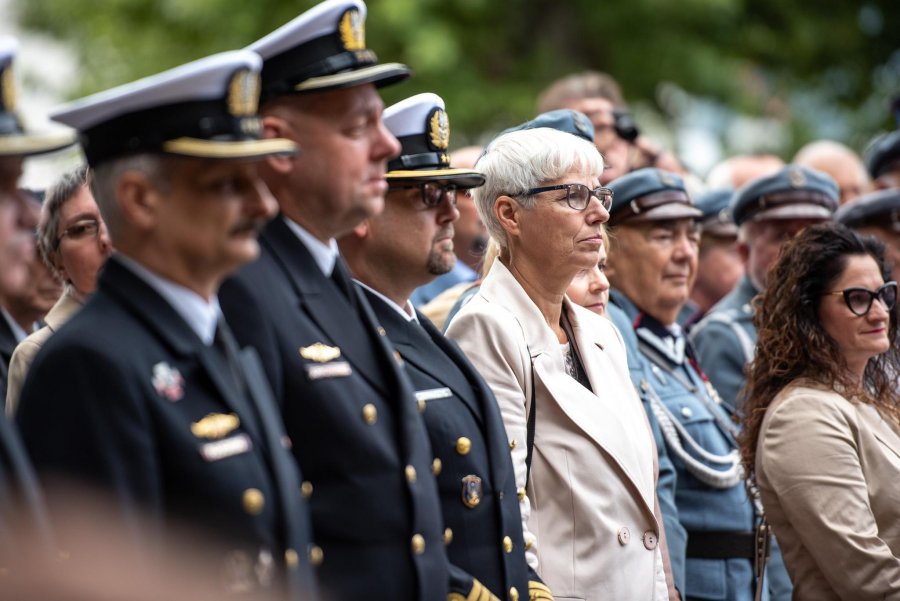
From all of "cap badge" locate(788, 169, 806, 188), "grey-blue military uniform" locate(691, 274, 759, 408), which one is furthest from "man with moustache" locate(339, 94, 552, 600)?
"cap badge" locate(788, 169, 806, 188)

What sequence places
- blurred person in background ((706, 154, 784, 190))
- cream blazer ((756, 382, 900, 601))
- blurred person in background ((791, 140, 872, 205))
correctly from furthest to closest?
1. blurred person in background ((706, 154, 784, 190))
2. blurred person in background ((791, 140, 872, 205))
3. cream blazer ((756, 382, 900, 601))

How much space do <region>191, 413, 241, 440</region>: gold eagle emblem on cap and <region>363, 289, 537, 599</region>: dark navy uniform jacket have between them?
0.94 metres

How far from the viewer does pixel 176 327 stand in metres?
2.79

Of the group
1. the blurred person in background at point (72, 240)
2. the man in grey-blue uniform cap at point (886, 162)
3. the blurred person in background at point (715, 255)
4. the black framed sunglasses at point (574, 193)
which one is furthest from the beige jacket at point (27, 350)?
the man in grey-blue uniform cap at point (886, 162)

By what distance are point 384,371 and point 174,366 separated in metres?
0.76

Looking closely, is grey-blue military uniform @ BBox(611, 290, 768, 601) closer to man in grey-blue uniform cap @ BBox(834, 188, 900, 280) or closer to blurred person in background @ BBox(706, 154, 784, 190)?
man in grey-blue uniform cap @ BBox(834, 188, 900, 280)

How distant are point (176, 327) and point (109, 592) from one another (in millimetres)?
563

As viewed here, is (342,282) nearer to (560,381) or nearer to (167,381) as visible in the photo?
(167,381)

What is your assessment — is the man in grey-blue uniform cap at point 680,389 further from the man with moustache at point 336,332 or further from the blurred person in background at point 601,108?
the man with moustache at point 336,332

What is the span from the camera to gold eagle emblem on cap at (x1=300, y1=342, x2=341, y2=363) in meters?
3.23

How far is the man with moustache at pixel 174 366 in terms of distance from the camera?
2604mm

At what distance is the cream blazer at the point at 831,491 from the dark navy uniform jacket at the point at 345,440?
1987 millimetres

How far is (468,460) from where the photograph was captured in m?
3.76

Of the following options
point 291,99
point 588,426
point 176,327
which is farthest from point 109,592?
point 588,426
